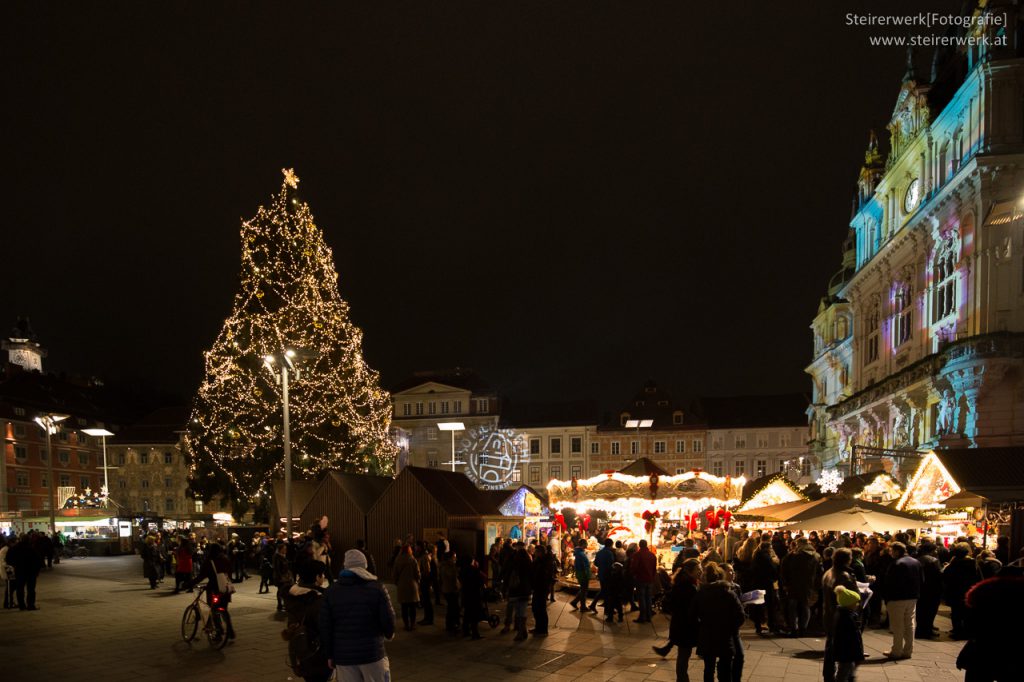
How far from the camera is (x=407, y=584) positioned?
1426cm

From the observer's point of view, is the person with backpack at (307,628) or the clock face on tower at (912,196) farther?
the clock face on tower at (912,196)

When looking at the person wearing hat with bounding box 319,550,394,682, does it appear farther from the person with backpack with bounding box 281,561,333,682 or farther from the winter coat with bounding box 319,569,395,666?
the person with backpack with bounding box 281,561,333,682

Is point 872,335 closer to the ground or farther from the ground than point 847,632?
farther from the ground

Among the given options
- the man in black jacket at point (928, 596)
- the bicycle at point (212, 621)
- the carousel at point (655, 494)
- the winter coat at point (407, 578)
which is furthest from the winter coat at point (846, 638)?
the carousel at point (655, 494)

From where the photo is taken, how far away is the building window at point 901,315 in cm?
3350

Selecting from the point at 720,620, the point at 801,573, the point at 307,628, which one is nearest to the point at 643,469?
the point at 801,573

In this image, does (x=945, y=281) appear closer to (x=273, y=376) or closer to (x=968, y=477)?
(x=968, y=477)

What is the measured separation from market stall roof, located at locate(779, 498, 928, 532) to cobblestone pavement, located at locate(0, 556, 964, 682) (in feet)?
6.57

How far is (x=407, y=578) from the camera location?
46.7 feet

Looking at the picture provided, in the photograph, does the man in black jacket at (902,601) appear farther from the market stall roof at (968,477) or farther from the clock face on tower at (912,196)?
the clock face on tower at (912,196)

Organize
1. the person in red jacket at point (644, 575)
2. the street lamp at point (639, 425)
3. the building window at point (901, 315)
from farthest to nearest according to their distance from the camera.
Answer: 1. the street lamp at point (639, 425)
2. the building window at point (901, 315)
3. the person in red jacket at point (644, 575)

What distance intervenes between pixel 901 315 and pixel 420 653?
1167 inches

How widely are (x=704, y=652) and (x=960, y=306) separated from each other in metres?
22.6

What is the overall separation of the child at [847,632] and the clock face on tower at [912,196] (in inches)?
1076
